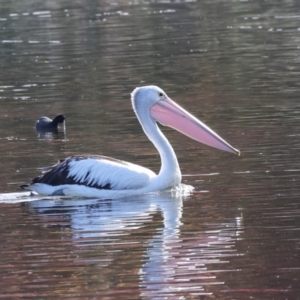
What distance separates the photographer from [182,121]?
416 inches

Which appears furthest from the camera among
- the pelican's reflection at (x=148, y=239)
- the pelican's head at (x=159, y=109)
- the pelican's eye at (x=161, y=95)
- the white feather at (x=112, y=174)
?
the pelican's eye at (x=161, y=95)

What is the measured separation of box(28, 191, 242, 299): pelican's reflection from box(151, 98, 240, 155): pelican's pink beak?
705mm

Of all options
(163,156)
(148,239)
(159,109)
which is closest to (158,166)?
(159,109)

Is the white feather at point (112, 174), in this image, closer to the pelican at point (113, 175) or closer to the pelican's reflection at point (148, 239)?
the pelican at point (113, 175)

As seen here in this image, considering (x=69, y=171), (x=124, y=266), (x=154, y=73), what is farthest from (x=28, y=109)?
(x=124, y=266)

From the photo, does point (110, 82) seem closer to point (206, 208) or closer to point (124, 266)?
point (206, 208)

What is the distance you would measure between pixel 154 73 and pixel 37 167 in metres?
8.71

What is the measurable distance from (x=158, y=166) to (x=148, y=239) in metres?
3.26

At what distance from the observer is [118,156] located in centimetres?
1189

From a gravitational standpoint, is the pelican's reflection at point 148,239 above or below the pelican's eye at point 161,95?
below

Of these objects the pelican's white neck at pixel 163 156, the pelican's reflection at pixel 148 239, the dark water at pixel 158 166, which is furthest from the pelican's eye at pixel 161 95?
the pelican's reflection at pixel 148 239

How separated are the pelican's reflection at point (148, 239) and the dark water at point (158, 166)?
0.04 feet

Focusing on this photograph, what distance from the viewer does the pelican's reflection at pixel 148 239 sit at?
6.86m

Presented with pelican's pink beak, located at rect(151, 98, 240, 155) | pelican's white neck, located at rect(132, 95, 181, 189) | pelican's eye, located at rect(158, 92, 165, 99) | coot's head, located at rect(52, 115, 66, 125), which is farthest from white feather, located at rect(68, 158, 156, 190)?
coot's head, located at rect(52, 115, 66, 125)
